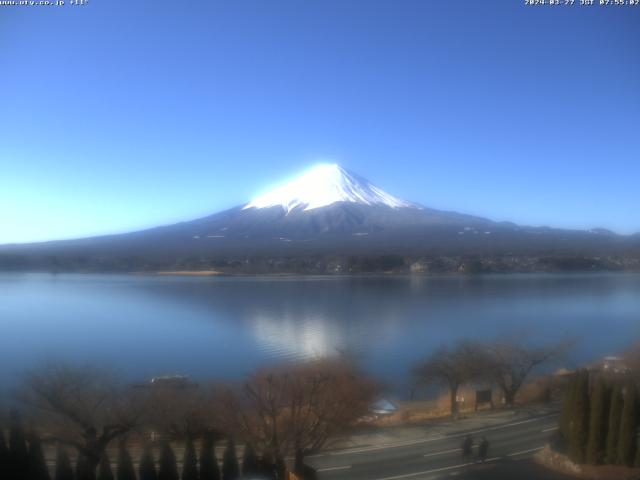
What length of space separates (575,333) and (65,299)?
753 centimetres

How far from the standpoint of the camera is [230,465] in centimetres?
264

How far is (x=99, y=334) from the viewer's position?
580 centimetres

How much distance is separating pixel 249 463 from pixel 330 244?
42.8ft

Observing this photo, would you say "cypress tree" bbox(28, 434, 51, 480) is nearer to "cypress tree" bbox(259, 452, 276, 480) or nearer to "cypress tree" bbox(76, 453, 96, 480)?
"cypress tree" bbox(76, 453, 96, 480)

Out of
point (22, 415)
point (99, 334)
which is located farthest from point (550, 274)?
point (22, 415)

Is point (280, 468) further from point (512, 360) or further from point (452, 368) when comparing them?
point (512, 360)

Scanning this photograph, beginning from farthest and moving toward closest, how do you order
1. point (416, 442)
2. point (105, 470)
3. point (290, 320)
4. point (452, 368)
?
point (290, 320) → point (452, 368) → point (416, 442) → point (105, 470)

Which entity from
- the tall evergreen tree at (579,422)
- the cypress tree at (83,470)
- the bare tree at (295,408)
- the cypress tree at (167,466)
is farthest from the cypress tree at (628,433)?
the cypress tree at (83,470)

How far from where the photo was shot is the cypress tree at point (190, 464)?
2.60m

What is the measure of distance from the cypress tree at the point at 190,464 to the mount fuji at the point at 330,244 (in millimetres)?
8851

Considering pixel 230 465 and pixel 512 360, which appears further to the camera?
pixel 512 360

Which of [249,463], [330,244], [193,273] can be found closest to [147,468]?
[249,463]

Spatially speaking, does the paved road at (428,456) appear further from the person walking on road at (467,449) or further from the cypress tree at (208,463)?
the cypress tree at (208,463)

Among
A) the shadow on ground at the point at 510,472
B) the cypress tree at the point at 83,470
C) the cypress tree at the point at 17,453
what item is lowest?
the shadow on ground at the point at 510,472
